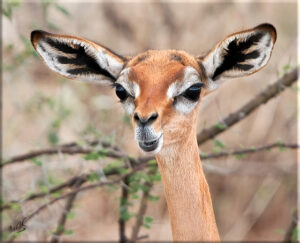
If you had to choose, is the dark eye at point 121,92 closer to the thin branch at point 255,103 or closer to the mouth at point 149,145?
the mouth at point 149,145

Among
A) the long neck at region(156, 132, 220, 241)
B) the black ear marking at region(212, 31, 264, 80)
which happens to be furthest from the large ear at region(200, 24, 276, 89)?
the long neck at region(156, 132, 220, 241)

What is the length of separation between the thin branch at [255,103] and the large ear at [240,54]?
121 cm

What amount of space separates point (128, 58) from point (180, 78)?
727 mm

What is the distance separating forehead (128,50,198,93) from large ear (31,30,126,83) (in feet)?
0.65

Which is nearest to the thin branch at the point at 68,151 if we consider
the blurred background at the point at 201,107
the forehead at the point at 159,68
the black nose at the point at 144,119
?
the forehead at the point at 159,68

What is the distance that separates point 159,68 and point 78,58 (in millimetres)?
734

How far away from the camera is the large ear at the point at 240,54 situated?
3262mm

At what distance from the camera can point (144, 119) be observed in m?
3.06

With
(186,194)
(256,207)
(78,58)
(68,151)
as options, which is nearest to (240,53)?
(186,194)

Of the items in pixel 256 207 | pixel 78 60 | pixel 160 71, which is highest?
pixel 78 60

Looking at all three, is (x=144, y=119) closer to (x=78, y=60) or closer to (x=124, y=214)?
(x=78, y=60)

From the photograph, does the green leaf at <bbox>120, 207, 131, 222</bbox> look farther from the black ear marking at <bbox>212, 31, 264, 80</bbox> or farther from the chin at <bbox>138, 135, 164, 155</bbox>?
the black ear marking at <bbox>212, 31, 264, 80</bbox>

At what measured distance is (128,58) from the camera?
12.9ft

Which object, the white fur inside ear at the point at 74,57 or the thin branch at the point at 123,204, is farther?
the thin branch at the point at 123,204
